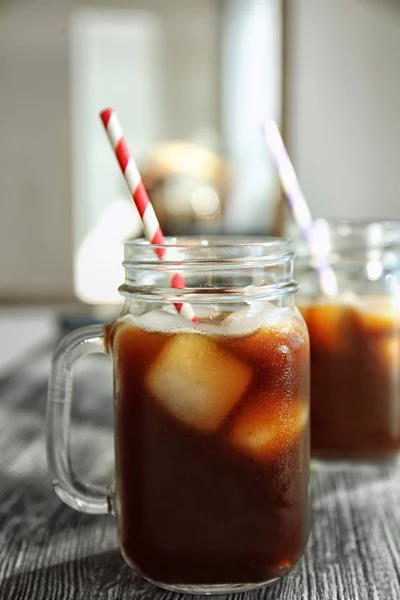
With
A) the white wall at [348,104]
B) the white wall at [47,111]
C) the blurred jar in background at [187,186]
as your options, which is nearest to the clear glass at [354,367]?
the white wall at [348,104]

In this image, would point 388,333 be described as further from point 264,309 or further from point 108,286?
point 108,286

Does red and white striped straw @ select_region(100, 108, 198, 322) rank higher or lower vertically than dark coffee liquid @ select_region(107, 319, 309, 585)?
higher

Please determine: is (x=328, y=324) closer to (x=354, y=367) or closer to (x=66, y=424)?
(x=354, y=367)

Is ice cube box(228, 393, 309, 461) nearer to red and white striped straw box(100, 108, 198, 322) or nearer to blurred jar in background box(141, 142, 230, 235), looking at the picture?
red and white striped straw box(100, 108, 198, 322)

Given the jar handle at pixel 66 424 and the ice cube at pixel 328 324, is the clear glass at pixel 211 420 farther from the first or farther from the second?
the ice cube at pixel 328 324

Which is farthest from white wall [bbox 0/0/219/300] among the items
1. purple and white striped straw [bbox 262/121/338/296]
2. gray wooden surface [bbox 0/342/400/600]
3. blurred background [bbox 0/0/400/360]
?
purple and white striped straw [bbox 262/121/338/296]

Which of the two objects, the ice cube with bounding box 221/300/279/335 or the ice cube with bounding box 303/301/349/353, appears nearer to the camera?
the ice cube with bounding box 221/300/279/335

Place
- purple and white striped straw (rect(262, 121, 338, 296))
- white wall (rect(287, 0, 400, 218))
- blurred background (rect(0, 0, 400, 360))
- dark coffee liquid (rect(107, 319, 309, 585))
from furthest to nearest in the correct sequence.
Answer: blurred background (rect(0, 0, 400, 360)), white wall (rect(287, 0, 400, 218)), purple and white striped straw (rect(262, 121, 338, 296)), dark coffee liquid (rect(107, 319, 309, 585))

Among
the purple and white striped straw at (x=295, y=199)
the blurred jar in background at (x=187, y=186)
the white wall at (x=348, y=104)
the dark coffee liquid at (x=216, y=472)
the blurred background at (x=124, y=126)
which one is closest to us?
the dark coffee liquid at (x=216, y=472)
